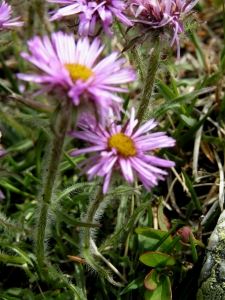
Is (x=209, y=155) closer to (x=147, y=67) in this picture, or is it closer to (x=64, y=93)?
(x=147, y=67)

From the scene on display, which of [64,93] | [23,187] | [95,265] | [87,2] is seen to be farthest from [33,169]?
[64,93]

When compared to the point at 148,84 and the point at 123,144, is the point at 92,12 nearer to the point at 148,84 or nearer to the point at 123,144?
the point at 148,84

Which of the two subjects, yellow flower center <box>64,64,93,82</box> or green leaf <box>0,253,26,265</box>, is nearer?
yellow flower center <box>64,64,93,82</box>

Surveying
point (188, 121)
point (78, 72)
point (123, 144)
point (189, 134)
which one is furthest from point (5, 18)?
point (189, 134)

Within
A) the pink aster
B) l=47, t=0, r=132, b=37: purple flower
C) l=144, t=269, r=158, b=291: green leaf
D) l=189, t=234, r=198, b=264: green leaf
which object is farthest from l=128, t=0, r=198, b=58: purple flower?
l=144, t=269, r=158, b=291: green leaf

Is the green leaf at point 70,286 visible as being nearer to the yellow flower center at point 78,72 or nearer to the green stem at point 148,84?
the green stem at point 148,84

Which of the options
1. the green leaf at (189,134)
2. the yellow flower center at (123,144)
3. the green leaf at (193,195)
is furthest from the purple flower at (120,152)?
the green leaf at (189,134)

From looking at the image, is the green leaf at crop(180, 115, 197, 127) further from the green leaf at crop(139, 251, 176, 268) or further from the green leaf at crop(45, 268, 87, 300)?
the green leaf at crop(45, 268, 87, 300)
